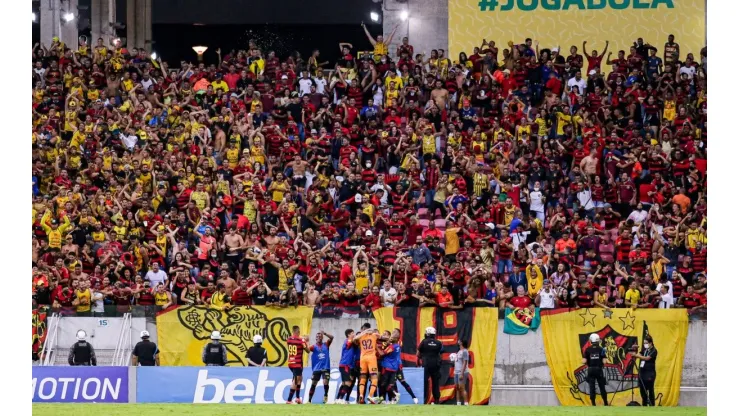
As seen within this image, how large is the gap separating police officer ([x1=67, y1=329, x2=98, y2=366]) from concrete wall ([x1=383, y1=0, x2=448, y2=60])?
1520 cm

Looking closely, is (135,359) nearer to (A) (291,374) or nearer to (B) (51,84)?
(A) (291,374)

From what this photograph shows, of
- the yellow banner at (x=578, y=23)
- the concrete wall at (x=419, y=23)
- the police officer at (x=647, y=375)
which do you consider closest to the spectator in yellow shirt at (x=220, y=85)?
the concrete wall at (x=419, y=23)

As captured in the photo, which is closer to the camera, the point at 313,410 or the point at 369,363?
the point at 313,410

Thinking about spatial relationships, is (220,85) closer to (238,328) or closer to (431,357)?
(238,328)

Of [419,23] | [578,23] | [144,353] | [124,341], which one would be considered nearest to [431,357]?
[144,353]

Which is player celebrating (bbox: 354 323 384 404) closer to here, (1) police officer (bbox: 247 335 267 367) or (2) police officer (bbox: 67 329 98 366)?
(1) police officer (bbox: 247 335 267 367)

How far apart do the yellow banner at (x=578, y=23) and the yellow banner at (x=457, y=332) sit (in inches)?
509

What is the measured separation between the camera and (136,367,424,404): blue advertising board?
20594 mm

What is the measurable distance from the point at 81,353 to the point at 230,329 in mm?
2947

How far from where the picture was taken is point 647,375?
21.5 m

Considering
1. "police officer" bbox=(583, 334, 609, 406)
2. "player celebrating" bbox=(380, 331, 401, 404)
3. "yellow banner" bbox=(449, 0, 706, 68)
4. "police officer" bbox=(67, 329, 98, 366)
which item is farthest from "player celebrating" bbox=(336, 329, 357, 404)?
"yellow banner" bbox=(449, 0, 706, 68)

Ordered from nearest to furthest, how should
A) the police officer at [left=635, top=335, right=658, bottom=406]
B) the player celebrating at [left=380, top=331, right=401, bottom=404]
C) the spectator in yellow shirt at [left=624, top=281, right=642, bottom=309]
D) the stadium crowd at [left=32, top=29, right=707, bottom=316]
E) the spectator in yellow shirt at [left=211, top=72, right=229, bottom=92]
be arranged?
the player celebrating at [left=380, top=331, right=401, bottom=404] → the police officer at [left=635, top=335, right=658, bottom=406] → the spectator in yellow shirt at [left=624, top=281, right=642, bottom=309] → the stadium crowd at [left=32, top=29, right=707, bottom=316] → the spectator in yellow shirt at [left=211, top=72, right=229, bottom=92]

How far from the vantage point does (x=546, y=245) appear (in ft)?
78.0

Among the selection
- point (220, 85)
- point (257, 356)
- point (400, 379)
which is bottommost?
point (400, 379)
